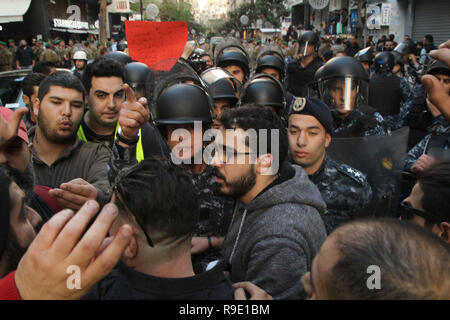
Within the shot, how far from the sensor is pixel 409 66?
26.6ft

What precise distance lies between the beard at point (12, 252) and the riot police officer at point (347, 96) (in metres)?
2.95

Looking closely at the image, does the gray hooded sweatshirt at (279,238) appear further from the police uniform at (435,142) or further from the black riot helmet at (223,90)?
the black riot helmet at (223,90)

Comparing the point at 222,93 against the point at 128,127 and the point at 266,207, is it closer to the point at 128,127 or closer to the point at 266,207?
the point at 128,127

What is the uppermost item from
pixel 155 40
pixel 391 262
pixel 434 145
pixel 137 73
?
pixel 155 40

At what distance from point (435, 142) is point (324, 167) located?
3.02 feet

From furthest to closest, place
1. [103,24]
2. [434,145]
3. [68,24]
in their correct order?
[68,24]
[103,24]
[434,145]

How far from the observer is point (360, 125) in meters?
3.54

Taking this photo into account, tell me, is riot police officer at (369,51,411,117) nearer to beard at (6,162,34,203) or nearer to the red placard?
the red placard

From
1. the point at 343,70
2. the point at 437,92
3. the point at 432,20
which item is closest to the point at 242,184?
the point at 437,92

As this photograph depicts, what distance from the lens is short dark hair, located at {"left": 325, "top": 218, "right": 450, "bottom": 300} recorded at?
2.99 feet

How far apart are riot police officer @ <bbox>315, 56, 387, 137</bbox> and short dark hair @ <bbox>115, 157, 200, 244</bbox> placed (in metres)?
2.52

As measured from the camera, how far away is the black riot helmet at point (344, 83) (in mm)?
3910

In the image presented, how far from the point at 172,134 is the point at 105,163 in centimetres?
51

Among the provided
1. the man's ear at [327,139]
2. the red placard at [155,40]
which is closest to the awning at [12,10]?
the red placard at [155,40]
